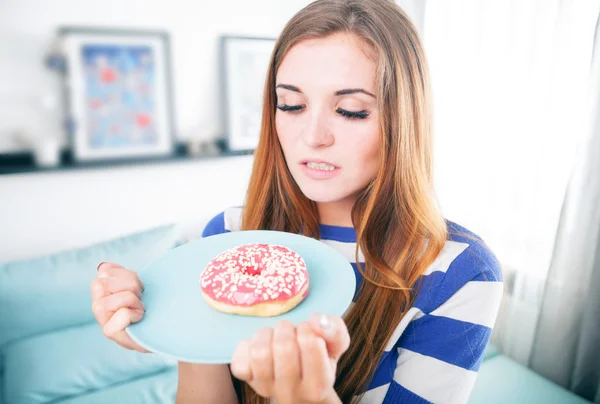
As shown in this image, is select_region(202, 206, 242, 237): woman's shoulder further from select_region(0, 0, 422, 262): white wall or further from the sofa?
select_region(0, 0, 422, 262): white wall

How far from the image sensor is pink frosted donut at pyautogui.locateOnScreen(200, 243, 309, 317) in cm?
88

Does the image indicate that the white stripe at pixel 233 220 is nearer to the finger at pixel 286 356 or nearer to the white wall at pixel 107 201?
the finger at pixel 286 356

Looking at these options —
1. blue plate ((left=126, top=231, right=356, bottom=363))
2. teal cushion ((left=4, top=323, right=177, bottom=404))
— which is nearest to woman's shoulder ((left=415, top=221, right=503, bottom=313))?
blue plate ((left=126, top=231, right=356, bottom=363))

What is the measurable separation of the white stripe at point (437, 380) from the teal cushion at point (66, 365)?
1538 millimetres

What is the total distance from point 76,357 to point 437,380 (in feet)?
5.83

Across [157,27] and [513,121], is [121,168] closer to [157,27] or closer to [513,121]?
[157,27]

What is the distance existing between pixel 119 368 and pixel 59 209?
113 cm

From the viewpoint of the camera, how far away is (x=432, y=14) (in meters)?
2.95

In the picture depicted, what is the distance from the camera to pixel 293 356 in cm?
64

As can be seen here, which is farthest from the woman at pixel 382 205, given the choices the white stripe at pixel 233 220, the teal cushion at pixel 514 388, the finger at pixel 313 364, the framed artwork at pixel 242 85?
the framed artwork at pixel 242 85

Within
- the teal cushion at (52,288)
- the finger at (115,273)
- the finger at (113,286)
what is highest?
the finger at (115,273)

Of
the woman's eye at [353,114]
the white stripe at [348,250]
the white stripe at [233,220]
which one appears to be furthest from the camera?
the white stripe at [233,220]

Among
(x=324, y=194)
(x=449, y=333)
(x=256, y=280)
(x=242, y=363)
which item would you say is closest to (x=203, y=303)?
(x=256, y=280)

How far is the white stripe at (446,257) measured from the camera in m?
1.04
